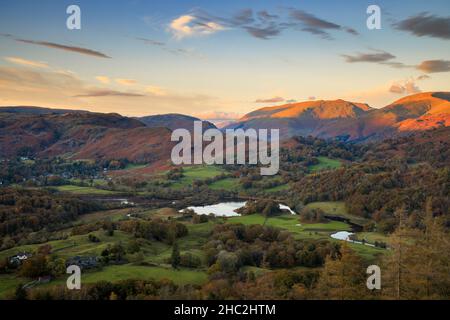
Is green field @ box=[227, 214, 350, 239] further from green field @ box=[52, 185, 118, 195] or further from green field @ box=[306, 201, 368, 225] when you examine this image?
green field @ box=[52, 185, 118, 195]

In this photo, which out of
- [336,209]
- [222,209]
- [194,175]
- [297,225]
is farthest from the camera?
[194,175]

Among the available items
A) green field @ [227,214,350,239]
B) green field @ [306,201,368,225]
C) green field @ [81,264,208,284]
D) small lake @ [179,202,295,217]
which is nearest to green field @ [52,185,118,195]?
small lake @ [179,202,295,217]

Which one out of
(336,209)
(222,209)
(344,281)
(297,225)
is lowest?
(297,225)

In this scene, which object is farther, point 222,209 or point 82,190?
point 82,190

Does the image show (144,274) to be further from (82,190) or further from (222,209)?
(82,190)

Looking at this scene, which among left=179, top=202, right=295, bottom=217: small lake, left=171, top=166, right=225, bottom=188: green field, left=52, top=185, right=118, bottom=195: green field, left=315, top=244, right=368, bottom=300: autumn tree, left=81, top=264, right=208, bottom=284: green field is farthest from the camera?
left=171, top=166, right=225, bottom=188: green field

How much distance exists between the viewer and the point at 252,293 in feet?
112

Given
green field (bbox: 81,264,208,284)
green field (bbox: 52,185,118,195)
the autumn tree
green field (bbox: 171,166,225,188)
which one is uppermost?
green field (bbox: 171,166,225,188)

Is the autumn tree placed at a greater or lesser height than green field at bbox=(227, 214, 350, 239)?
greater

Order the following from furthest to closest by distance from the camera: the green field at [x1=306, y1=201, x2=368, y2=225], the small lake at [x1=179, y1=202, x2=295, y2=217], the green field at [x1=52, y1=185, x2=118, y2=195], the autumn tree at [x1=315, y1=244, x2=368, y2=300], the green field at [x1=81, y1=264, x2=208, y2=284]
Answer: the green field at [x1=52, y1=185, x2=118, y2=195] < the small lake at [x1=179, y1=202, x2=295, y2=217] < the green field at [x1=306, y1=201, x2=368, y2=225] < the green field at [x1=81, y1=264, x2=208, y2=284] < the autumn tree at [x1=315, y1=244, x2=368, y2=300]

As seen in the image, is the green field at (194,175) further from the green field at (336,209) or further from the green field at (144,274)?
the green field at (144,274)

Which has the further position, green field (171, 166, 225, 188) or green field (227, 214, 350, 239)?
green field (171, 166, 225, 188)

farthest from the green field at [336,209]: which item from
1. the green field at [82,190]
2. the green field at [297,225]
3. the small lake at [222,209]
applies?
the green field at [82,190]

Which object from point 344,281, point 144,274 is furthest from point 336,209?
point 344,281
